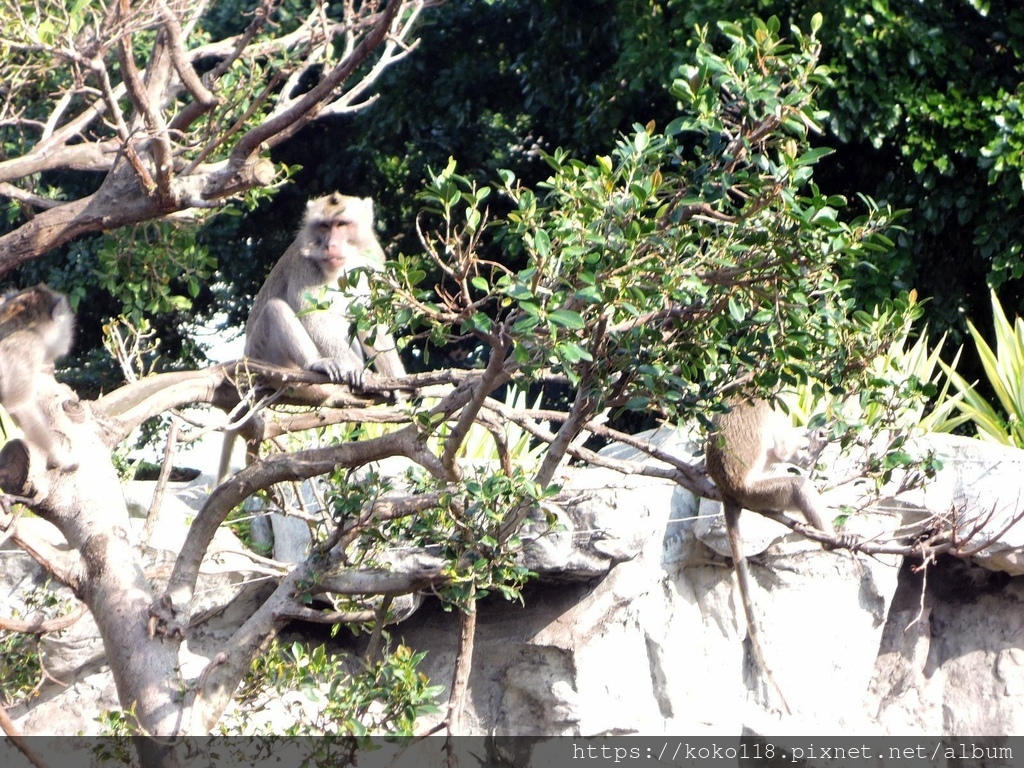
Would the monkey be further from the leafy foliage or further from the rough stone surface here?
the leafy foliage

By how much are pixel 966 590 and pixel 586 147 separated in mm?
3665

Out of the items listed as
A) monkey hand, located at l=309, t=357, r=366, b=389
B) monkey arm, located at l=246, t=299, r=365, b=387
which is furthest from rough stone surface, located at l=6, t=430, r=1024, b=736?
monkey hand, located at l=309, t=357, r=366, b=389

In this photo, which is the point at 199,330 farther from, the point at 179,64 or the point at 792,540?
the point at 179,64

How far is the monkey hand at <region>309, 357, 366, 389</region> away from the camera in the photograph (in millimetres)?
4516

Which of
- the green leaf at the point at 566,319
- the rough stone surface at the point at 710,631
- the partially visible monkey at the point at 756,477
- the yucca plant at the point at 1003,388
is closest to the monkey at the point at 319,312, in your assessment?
the rough stone surface at the point at 710,631

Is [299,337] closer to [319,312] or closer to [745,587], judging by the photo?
[319,312]

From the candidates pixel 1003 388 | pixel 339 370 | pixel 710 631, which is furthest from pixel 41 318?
pixel 1003 388

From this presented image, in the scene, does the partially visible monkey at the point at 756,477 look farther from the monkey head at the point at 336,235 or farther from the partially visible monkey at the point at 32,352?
the partially visible monkey at the point at 32,352

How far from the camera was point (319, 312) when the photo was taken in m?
5.02

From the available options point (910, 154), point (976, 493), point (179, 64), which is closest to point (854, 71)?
point (910, 154)

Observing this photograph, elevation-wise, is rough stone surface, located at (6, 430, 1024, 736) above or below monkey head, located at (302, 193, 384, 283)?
below

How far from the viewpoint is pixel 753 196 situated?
9.02 feet

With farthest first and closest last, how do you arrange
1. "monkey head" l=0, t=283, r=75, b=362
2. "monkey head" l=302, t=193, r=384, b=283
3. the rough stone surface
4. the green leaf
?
1. "monkey head" l=302, t=193, r=384, b=283
2. the rough stone surface
3. "monkey head" l=0, t=283, r=75, b=362
4. the green leaf

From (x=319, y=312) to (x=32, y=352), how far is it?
154 cm
